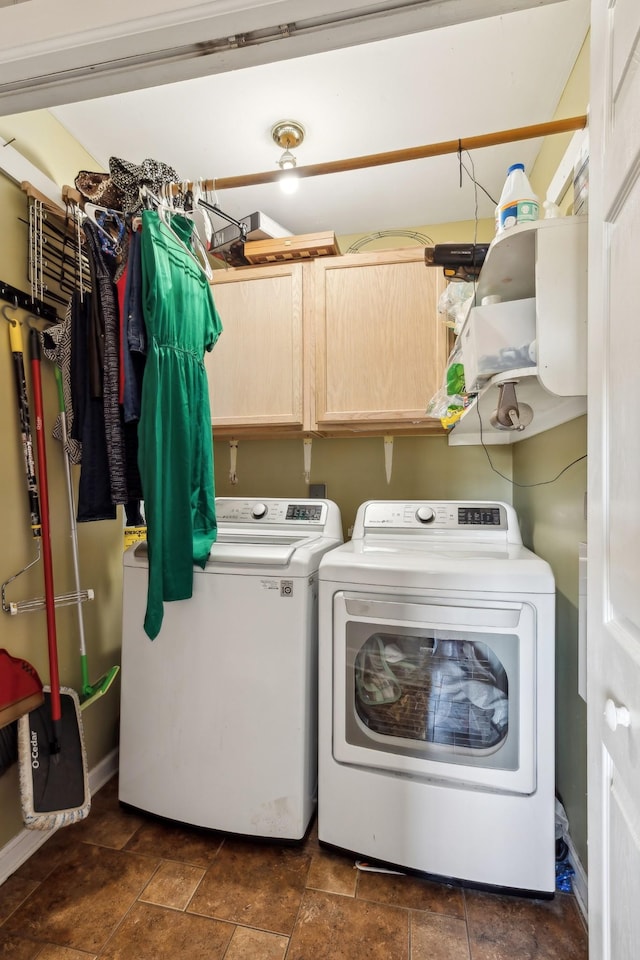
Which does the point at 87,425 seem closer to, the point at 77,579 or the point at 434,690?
the point at 77,579

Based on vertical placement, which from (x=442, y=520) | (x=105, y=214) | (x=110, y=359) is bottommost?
(x=442, y=520)

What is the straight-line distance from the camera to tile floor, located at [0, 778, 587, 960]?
47.1 inches

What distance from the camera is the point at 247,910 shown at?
131 cm

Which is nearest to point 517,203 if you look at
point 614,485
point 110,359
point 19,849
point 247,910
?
point 614,485

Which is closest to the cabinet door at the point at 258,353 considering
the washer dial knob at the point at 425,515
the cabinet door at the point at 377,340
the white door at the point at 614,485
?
the cabinet door at the point at 377,340

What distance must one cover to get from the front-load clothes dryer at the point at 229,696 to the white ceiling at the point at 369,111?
1.51m

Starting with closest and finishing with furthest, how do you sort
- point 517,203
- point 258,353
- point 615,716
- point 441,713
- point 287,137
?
point 615,716
point 517,203
point 441,713
point 287,137
point 258,353

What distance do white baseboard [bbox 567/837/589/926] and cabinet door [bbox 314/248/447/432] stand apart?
157 cm

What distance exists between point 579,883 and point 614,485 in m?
1.40

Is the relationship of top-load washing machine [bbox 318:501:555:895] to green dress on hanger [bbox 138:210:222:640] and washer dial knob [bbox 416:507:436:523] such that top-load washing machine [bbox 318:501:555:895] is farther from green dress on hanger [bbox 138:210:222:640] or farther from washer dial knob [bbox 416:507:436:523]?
green dress on hanger [bbox 138:210:222:640]

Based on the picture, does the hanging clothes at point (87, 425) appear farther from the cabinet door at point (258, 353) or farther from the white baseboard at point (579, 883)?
the white baseboard at point (579, 883)

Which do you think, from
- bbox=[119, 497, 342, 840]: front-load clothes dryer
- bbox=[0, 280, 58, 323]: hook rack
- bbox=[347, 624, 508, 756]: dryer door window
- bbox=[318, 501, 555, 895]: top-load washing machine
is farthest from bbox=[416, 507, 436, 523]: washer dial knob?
bbox=[0, 280, 58, 323]: hook rack

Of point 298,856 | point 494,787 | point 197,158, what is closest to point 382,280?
point 197,158

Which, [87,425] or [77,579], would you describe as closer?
[87,425]
